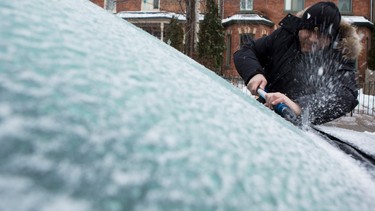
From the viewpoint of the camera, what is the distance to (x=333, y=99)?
2.22 metres

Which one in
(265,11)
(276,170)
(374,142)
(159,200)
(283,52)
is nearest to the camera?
(159,200)

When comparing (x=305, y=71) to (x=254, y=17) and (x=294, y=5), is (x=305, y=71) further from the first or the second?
(x=294, y=5)

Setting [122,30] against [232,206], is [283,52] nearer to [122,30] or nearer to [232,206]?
[122,30]

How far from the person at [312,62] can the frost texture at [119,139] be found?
4.95 ft

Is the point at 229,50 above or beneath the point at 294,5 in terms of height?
beneath

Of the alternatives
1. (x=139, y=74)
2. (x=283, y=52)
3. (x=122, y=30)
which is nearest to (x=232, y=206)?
(x=139, y=74)

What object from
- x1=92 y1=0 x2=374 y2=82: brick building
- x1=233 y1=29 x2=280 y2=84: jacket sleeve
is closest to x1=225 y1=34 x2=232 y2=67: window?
x1=92 y1=0 x2=374 y2=82: brick building

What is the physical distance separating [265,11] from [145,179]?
65.5 ft

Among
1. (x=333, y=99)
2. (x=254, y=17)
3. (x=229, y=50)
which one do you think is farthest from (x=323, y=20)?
(x=229, y=50)

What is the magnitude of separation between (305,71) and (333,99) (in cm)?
42

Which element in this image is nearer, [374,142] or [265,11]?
[374,142]

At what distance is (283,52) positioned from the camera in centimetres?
268

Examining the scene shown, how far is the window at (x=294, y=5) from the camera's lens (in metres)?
19.3

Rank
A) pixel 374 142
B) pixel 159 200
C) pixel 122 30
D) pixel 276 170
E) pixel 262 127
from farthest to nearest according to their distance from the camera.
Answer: pixel 374 142, pixel 122 30, pixel 262 127, pixel 276 170, pixel 159 200
